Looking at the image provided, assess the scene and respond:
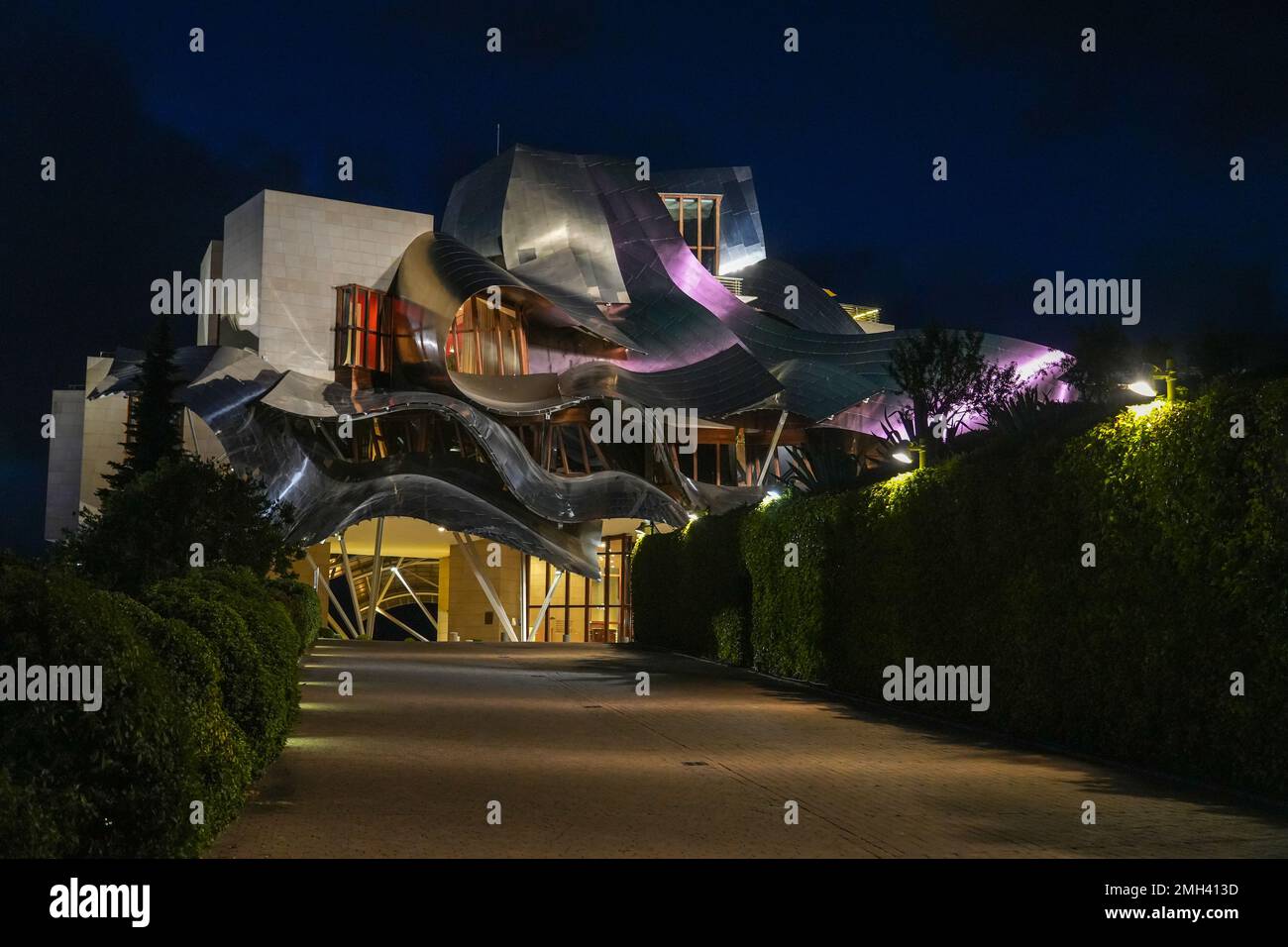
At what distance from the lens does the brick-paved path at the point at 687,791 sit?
7.74 metres

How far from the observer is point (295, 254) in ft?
186

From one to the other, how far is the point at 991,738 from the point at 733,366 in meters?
45.6

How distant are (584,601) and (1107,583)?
149 feet

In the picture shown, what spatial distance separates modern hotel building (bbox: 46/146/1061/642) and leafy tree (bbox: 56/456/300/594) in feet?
72.8

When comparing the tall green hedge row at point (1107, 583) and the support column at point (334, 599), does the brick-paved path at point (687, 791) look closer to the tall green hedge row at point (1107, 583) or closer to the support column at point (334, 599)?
the tall green hedge row at point (1107, 583)

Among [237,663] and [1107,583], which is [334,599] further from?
[237,663]

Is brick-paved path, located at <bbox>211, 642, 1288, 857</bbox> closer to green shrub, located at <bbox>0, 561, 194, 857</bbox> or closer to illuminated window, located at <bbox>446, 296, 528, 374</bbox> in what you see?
green shrub, located at <bbox>0, 561, 194, 857</bbox>

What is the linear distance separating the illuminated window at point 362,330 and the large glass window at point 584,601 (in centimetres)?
1078

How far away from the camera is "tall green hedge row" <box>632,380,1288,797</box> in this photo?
9.48m

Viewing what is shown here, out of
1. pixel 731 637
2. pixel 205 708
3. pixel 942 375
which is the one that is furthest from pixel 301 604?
pixel 942 375

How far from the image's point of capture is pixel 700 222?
→ 82000mm

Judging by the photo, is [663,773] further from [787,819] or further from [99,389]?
[99,389]
